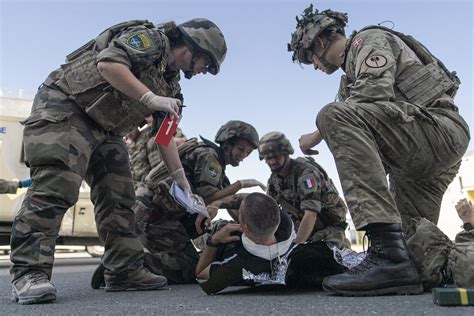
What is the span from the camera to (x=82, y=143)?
2.06 metres

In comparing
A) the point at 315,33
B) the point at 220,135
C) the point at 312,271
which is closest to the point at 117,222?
the point at 312,271

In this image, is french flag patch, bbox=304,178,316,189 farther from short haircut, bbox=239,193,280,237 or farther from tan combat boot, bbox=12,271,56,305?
tan combat boot, bbox=12,271,56,305

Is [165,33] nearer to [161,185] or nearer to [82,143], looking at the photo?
[82,143]

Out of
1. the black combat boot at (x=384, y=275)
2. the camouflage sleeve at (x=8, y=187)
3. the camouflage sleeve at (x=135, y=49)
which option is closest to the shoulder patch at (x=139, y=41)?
the camouflage sleeve at (x=135, y=49)

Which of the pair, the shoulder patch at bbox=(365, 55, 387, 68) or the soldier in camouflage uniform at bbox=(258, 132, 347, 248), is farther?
the soldier in camouflage uniform at bbox=(258, 132, 347, 248)

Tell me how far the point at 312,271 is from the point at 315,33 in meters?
1.31

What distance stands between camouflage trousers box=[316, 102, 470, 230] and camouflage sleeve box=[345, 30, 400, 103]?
49 millimetres

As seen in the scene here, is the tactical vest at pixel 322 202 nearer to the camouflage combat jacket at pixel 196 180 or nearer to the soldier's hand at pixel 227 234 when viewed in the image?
the camouflage combat jacket at pixel 196 180

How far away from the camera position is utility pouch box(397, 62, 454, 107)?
82.7 inches

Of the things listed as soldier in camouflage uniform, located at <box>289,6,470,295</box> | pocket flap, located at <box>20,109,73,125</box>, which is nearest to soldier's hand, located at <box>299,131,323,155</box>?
soldier in camouflage uniform, located at <box>289,6,470,295</box>

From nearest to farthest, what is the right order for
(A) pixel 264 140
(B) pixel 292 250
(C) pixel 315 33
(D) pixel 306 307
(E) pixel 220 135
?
1. (D) pixel 306 307
2. (B) pixel 292 250
3. (C) pixel 315 33
4. (E) pixel 220 135
5. (A) pixel 264 140

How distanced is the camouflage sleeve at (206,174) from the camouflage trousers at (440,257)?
139 cm

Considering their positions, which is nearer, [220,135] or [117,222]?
[117,222]

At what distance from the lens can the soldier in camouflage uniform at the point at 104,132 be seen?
1886 mm
